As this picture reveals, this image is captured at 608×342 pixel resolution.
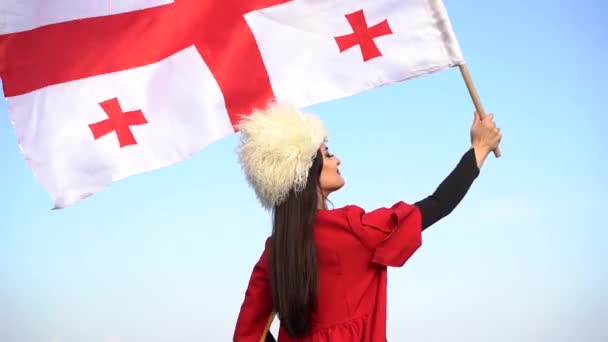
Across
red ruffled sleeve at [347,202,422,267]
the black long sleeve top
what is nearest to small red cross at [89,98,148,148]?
red ruffled sleeve at [347,202,422,267]

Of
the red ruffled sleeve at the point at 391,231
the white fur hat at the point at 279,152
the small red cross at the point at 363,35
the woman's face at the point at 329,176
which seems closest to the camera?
the red ruffled sleeve at the point at 391,231

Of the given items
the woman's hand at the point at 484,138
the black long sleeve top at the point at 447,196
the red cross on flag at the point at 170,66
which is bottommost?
the black long sleeve top at the point at 447,196

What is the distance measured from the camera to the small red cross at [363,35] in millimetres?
4723

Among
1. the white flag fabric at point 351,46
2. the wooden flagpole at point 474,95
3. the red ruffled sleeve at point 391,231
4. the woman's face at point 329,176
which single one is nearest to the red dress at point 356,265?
the red ruffled sleeve at point 391,231

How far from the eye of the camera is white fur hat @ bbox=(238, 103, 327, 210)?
3979 millimetres

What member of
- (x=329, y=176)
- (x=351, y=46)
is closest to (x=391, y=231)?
(x=329, y=176)

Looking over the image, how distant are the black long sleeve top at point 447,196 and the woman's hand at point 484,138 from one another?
3.6 inches

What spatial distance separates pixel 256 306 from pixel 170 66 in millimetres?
1438

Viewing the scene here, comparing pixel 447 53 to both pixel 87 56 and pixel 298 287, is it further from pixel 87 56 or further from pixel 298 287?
pixel 87 56

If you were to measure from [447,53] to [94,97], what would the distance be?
6.10 feet

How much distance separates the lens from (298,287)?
3924mm

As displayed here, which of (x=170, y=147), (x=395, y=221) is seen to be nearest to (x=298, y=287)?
(x=395, y=221)

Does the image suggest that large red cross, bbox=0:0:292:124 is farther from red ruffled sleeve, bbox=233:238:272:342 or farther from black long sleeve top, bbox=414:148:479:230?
black long sleeve top, bbox=414:148:479:230

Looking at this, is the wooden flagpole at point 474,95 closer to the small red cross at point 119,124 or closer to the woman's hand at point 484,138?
the woman's hand at point 484,138
